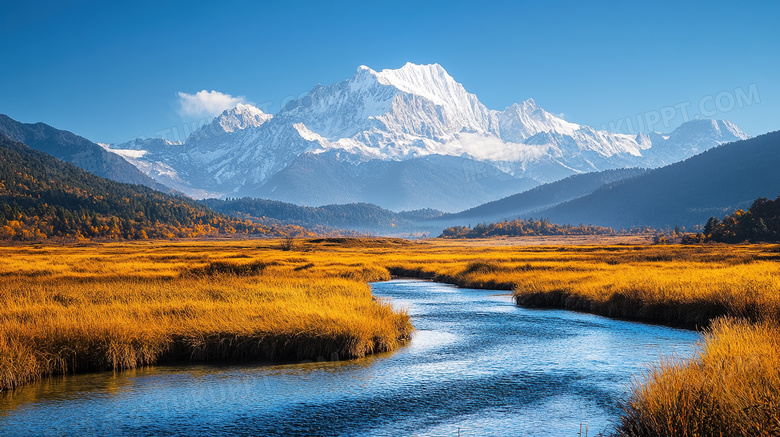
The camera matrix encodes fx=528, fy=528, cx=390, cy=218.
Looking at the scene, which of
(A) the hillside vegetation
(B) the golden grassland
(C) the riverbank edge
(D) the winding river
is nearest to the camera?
(B) the golden grassland

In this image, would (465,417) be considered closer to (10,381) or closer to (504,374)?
(504,374)

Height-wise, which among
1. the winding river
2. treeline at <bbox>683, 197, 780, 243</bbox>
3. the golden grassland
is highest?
treeline at <bbox>683, 197, 780, 243</bbox>

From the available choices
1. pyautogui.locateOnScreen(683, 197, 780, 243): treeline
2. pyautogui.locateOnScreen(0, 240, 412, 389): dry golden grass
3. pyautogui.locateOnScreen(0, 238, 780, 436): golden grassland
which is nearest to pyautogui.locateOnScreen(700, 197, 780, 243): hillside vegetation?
pyautogui.locateOnScreen(683, 197, 780, 243): treeline

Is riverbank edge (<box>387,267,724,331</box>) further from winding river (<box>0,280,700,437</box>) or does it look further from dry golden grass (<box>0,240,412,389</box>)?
dry golden grass (<box>0,240,412,389</box>)

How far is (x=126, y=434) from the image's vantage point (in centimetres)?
1422

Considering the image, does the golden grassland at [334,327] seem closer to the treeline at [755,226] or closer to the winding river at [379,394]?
the winding river at [379,394]

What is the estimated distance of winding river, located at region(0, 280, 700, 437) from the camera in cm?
1487

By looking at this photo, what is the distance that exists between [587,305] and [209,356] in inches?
1065

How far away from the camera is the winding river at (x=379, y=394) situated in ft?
48.8

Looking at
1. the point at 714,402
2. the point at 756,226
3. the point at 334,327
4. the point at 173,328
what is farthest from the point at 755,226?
the point at 173,328

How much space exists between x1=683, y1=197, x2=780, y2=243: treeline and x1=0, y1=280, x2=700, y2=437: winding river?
106 metres

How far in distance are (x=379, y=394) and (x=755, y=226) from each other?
125011mm

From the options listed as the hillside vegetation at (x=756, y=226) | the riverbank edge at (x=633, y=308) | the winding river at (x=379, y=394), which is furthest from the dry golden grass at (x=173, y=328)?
the hillside vegetation at (x=756, y=226)

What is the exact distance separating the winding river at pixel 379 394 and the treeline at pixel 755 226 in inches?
4173
